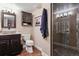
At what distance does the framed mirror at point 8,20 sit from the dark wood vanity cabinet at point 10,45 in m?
0.14

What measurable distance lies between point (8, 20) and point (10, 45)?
34 centimetres

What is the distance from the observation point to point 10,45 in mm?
1492

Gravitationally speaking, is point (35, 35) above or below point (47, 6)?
below

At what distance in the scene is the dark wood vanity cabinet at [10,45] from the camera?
1461mm

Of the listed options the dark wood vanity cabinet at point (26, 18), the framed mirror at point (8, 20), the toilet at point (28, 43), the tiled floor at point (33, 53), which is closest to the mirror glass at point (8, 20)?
the framed mirror at point (8, 20)

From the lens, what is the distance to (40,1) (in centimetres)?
154

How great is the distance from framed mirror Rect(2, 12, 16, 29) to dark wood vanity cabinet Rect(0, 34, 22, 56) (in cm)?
14

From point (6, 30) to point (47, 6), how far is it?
65 cm

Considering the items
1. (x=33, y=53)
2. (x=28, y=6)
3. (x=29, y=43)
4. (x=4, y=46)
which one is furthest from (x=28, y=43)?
(x=28, y=6)

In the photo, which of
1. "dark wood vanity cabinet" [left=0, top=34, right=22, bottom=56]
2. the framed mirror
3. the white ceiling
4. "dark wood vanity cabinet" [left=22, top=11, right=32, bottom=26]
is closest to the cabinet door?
"dark wood vanity cabinet" [left=0, top=34, right=22, bottom=56]

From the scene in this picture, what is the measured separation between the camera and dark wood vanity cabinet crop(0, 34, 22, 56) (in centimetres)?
146

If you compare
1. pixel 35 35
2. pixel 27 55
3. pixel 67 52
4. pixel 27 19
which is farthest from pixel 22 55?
pixel 67 52

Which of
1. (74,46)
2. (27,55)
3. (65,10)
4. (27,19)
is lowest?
(27,55)

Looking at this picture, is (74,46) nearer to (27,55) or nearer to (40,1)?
(27,55)
